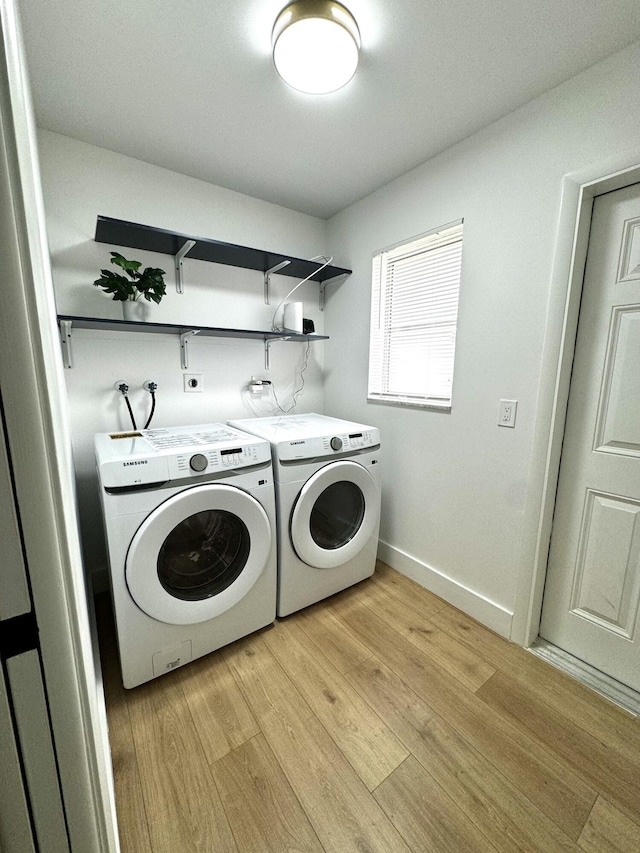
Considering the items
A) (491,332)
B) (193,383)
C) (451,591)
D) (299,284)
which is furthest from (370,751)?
(299,284)

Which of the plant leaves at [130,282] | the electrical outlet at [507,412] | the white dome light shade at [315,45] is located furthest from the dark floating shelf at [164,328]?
the electrical outlet at [507,412]

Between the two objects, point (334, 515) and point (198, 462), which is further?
point (334, 515)

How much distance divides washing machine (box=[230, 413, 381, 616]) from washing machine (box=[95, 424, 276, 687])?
8cm

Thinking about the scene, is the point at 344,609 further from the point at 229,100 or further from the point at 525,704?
the point at 229,100

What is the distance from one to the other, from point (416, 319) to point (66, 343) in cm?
180

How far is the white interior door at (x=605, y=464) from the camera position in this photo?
126 cm

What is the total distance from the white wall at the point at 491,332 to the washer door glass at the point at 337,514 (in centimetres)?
36

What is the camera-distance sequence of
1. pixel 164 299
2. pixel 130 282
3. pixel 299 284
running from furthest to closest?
pixel 299 284, pixel 164 299, pixel 130 282

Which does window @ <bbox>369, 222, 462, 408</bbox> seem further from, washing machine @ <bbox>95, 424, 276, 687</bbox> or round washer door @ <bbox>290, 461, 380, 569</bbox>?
washing machine @ <bbox>95, 424, 276, 687</bbox>

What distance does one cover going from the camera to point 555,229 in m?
1.32

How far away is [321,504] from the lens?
1.78 m

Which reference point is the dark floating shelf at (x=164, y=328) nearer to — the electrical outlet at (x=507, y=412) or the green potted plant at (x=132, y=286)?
the green potted plant at (x=132, y=286)

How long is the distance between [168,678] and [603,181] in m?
2.49

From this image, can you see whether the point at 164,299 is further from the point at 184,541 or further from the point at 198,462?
the point at 184,541
